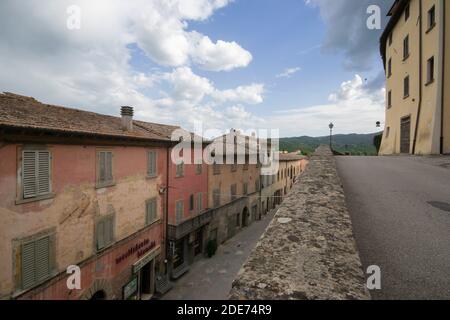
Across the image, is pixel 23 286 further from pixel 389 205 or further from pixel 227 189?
pixel 227 189

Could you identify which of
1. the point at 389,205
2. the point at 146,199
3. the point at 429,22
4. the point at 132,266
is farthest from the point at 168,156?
the point at 429,22

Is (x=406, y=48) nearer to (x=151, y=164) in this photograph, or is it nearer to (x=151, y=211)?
(x=151, y=164)

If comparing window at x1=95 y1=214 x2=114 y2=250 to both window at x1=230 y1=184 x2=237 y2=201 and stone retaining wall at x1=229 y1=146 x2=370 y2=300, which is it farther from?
window at x1=230 y1=184 x2=237 y2=201

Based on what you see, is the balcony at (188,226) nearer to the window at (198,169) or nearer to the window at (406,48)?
the window at (198,169)

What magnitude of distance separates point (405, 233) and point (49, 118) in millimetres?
13327

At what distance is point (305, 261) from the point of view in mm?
2086

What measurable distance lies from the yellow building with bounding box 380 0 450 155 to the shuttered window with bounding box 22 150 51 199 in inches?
759

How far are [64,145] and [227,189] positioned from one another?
16.5m

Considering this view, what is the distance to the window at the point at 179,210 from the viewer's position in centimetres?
1789

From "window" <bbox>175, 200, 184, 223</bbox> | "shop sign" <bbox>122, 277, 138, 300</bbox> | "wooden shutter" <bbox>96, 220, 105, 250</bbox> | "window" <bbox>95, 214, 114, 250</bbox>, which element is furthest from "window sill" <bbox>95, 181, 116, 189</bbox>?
"window" <bbox>175, 200, 184, 223</bbox>

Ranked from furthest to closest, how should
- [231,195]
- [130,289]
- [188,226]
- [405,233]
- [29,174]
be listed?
1. [231,195]
2. [188,226]
3. [130,289]
4. [29,174]
5. [405,233]

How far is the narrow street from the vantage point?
584 inches

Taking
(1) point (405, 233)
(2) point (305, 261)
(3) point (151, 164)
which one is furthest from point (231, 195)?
(2) point (305, 261)

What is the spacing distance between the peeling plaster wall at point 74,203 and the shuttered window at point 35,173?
257mm
